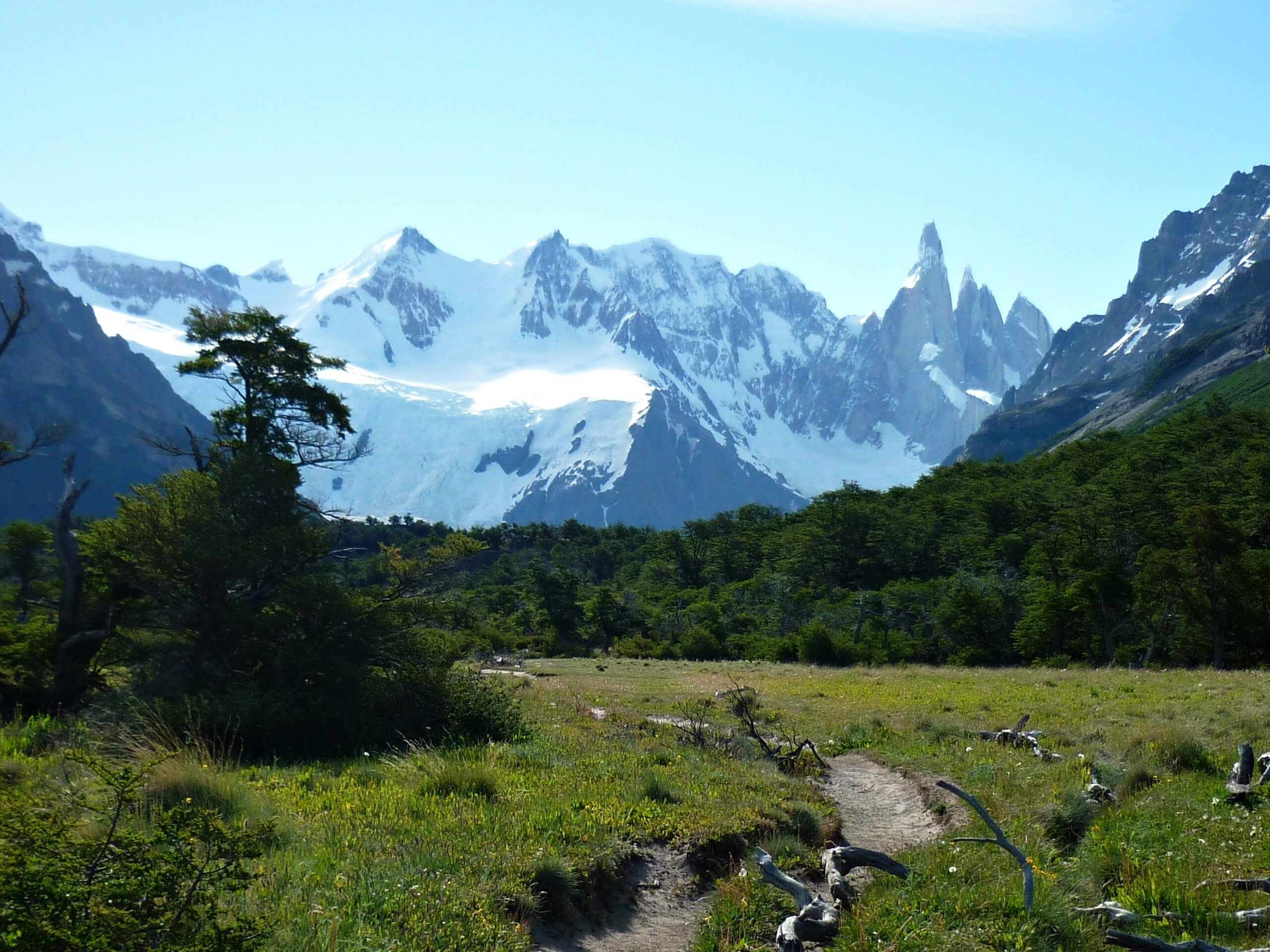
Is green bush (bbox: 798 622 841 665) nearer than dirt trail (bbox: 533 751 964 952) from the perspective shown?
No

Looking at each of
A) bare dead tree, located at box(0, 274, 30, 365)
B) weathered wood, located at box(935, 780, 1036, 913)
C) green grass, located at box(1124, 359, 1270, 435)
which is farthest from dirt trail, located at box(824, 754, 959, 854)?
green grass, located at box(1124, 359, 1270, 435)

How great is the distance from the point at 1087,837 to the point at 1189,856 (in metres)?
1.58

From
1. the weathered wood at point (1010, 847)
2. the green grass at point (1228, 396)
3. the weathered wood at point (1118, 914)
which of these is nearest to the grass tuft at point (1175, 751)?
the weathered wood at point (1118, 914)

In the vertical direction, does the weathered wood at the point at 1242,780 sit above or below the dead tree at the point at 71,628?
above

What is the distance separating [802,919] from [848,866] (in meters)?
1.84

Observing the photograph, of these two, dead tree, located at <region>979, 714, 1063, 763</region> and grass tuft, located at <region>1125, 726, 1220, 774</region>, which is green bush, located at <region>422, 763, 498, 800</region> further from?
grass tuft, located at <region>1125, 726, 1220, 774</region>

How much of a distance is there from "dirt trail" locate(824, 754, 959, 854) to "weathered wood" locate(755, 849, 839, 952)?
325 cm

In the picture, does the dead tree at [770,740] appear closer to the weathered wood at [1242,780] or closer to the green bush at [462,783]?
the green bush at [462,783]

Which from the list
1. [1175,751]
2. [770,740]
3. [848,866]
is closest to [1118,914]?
[848,866]

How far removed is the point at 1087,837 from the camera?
10.5 m

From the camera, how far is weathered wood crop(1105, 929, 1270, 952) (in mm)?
6656

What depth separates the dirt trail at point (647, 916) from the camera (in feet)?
28.2

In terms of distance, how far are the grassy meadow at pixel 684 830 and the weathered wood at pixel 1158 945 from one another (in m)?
0.62

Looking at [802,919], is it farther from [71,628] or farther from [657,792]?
[71,628]
